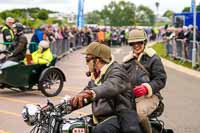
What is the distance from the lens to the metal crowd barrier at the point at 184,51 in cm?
2193

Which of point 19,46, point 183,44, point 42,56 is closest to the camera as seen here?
point 42,56

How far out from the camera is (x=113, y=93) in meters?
4.75

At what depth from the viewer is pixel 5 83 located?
13.0 m

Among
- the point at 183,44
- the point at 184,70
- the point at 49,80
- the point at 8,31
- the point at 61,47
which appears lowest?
the point at 184,70

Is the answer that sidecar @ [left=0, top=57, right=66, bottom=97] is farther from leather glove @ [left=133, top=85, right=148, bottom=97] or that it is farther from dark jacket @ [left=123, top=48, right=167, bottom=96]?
leather glove @ [left=133, top=85, right=148, bottom=97]

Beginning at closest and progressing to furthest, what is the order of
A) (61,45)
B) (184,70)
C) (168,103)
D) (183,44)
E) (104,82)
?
(104,82), (168,103), (184,70), (183,44), (61,45)

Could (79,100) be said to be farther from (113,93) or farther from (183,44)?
(183,44)

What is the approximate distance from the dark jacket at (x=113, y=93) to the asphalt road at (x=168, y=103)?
4228mm

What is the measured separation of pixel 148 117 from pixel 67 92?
8.42m

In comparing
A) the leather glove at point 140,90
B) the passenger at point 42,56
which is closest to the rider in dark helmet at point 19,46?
the passenger at point 42,56

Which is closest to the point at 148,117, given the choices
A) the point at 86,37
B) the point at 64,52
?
the point at 64,52

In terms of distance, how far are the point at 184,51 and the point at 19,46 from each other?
464 inches

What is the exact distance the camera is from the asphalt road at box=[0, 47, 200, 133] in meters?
9.65

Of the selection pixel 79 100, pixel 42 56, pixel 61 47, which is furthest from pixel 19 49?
pixel 61 47
